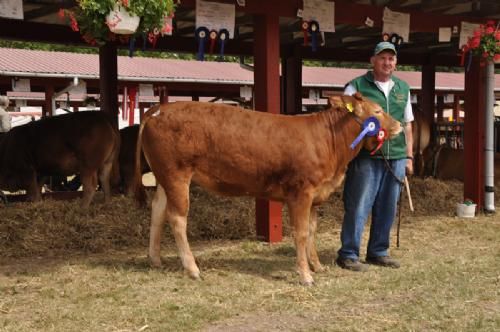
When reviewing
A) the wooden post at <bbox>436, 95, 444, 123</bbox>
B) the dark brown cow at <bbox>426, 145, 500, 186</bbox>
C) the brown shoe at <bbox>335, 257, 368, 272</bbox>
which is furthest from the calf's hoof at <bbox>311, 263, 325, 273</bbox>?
the wooden post at <bbox>436, 95, 444, 123</bbox>

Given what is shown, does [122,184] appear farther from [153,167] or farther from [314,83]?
[314,83]

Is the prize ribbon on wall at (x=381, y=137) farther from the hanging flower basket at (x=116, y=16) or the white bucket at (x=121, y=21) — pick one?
the white bucket at (x=121, y=21)

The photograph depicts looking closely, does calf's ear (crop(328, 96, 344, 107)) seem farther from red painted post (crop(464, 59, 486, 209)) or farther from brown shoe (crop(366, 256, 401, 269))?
red painted post (crop(464, 59, 486, 209))

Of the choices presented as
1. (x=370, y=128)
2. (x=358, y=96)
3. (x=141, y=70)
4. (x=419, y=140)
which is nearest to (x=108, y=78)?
(x=419, y=140)

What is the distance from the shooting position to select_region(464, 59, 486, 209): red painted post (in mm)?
9055

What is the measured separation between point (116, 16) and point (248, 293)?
2.32 meters

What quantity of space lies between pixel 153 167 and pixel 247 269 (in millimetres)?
1262

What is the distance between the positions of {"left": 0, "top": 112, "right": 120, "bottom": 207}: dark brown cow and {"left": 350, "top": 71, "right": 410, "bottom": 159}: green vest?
4416 mm

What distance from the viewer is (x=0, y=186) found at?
993 cm

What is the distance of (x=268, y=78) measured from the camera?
6996mm

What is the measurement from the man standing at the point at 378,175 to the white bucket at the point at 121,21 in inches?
81.2

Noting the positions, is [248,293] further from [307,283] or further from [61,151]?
[61,151]

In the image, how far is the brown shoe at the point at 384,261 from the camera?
593 centimetres

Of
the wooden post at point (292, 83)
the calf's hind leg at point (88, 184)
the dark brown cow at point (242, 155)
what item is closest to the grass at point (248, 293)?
the dark brown cow at point (242, 155)
